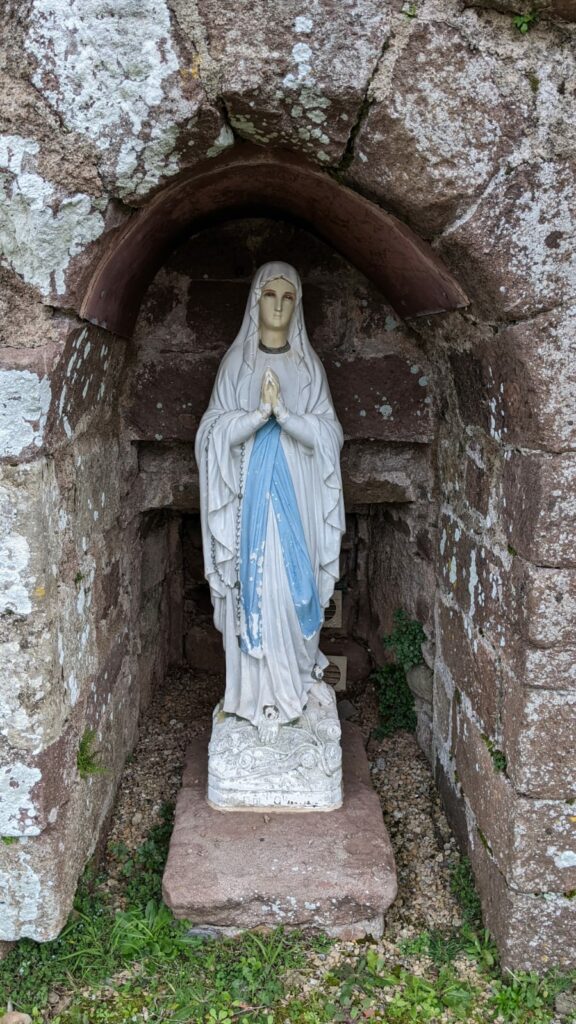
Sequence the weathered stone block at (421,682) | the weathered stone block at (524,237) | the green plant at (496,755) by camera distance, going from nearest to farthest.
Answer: the weathered stone block at (524,237) < the green plant at (496,755) < the weathered stone block at (421,682)

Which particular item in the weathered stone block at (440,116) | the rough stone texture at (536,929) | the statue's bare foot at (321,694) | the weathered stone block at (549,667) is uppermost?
the weathered stone block at (440,116)

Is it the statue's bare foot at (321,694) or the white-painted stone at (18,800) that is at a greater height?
the statue's bare foot at (321,694)

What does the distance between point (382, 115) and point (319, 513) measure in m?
1.39

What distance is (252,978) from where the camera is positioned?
2.45 meters

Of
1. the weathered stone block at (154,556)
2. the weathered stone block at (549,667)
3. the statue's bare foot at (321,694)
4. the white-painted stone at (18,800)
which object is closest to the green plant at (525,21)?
the weathered stone block at (549,667)

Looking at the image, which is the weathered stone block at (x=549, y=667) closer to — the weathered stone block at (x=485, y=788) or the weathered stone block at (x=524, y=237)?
the weathered stone block at (x=485, y=788)

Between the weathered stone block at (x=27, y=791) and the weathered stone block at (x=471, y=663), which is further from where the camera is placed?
the weathered stone block at (x=471, y=663)

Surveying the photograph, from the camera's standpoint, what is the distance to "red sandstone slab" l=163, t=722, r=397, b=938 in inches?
102

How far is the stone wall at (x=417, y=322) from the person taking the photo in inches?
77.0

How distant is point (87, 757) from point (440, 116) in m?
2.30

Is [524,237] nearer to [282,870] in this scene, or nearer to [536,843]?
[536,843]

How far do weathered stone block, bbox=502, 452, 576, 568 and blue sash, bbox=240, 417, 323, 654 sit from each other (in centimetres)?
85

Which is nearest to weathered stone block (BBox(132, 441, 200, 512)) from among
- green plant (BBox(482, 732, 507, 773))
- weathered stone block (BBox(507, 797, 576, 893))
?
green plant (BBox(482, 732, 507, 773))

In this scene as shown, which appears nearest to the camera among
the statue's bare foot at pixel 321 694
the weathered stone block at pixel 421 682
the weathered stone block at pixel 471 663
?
the weathered stone block at pixel 471 663
